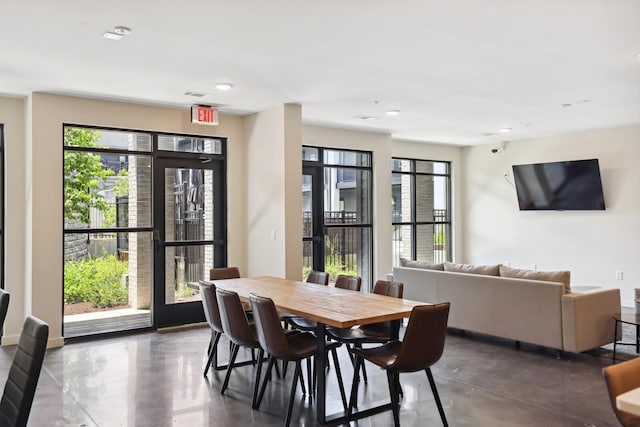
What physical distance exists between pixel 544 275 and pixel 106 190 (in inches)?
191

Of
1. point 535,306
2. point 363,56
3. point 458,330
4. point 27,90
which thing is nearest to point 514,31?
point 363,56

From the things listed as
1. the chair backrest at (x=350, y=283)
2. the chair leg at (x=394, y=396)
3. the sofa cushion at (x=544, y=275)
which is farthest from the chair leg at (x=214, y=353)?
the sofa cushion at (x=544, y=275)

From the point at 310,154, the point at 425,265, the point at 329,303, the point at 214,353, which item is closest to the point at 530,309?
the point at 425,265

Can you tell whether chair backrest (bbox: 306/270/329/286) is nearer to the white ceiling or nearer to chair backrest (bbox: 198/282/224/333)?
chair backrest (bbox: 198/282/224/333)

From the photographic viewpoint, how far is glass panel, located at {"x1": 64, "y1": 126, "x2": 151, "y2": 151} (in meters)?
5.89

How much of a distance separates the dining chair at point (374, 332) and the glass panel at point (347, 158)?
3.76 meters

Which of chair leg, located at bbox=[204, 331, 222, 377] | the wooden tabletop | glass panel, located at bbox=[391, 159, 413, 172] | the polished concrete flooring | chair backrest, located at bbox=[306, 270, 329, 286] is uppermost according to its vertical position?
glass panel, located at bbox=[391, 159, 413, 172]

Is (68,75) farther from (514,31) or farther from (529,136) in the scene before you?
(529,136)

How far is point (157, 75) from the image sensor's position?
494 centimetres

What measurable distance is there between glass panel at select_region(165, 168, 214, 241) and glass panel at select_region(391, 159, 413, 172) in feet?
11.9

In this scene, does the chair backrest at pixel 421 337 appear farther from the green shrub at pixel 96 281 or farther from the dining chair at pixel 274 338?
the green shrub at pixel 96 281

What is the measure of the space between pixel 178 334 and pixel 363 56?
151 inches

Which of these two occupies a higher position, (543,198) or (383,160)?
(383,160)

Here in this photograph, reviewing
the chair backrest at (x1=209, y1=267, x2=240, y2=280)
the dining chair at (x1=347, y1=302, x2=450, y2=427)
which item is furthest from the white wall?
the dining chair at (x1=347, y1=302, x2=450, y2=427)
